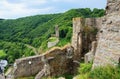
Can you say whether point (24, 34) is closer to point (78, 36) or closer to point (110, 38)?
point (78, 36)

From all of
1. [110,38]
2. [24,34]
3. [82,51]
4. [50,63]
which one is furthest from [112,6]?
[24,34]

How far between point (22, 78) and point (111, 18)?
1372 centimetres

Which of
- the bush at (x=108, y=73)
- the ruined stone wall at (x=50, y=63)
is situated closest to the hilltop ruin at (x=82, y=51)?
the ruined stone wall at (x=50, y=63)

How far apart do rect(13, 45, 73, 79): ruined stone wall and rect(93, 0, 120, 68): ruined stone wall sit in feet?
37.5

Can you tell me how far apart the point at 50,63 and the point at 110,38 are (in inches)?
476

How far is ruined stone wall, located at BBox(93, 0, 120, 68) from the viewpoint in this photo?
28.2 feet

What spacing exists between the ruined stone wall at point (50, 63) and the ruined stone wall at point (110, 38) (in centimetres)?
1144

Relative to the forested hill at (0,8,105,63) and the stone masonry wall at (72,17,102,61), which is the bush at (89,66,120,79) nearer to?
the stone masonry wall at (72,17,102,61)

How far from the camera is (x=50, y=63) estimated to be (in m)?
20.8

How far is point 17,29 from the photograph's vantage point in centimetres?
11825

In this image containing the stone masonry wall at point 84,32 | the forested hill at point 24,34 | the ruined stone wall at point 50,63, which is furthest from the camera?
the forested hill at point 24,34

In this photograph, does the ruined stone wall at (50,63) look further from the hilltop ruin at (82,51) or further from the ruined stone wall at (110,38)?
the ruined stone wall at (110,38)

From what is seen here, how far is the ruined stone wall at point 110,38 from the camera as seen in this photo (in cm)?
860

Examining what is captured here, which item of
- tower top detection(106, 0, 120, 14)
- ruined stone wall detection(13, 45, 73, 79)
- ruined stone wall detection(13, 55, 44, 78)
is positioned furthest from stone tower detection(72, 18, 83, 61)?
tower top detection(106, 0, 120, 14)
